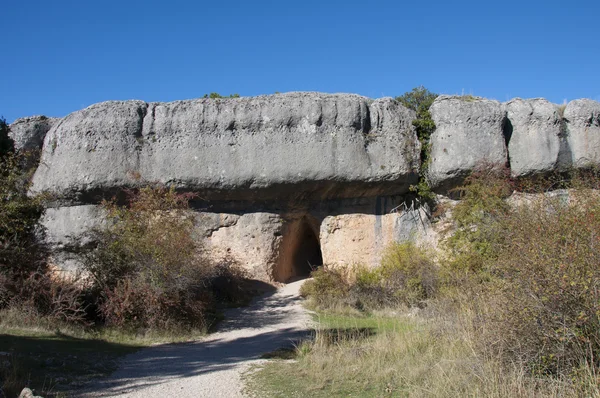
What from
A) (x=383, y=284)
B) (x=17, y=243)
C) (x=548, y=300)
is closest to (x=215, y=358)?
(x=548, y=300)

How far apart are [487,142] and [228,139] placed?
741 centimetres

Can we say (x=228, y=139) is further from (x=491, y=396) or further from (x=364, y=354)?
(x=491, y=396)

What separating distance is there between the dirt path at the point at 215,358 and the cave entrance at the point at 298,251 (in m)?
2.38

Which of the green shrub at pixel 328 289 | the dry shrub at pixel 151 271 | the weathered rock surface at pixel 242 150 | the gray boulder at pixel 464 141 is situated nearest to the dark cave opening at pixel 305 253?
the weathered rock surface at pixel 242 150

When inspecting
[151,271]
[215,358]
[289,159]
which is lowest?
[215,358]

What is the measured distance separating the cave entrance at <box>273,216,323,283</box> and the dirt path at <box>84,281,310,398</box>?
238 centimetres

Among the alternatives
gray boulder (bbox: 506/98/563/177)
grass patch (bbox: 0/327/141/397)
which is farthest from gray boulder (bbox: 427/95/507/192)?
grass patch (bbox: 0/327/141/397)

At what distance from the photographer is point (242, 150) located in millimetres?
15297

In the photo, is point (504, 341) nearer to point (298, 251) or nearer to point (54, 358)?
point (54, 358)

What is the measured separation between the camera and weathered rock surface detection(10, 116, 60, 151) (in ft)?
55.8

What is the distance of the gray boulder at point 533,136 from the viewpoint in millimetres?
15117

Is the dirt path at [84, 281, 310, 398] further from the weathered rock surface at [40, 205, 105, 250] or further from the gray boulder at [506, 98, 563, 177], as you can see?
the gray boulder at [506, 98, 563, 177]

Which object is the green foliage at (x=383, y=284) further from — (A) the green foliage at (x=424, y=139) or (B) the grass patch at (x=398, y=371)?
(B) the grass patch at (x=398, y=371)

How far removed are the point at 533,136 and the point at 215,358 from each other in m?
11.5
